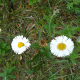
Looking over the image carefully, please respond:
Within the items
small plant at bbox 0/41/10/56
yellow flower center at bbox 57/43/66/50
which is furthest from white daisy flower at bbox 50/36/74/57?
small plant at bbox 0/41/10/56

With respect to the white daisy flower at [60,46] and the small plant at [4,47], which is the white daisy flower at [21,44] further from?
the small plant at [4,47]

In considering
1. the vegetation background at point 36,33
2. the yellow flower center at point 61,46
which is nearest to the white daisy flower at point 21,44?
the vegetation background at point 36,33

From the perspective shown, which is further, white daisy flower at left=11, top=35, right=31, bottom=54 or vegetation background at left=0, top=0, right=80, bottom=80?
vegetation background at left=0, top=0, right=80, bottom=80

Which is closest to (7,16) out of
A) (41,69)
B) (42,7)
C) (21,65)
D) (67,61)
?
(42,7)

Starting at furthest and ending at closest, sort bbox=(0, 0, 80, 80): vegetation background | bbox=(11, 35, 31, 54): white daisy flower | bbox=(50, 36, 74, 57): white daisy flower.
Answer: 1. bbox=(0, 0, 80, 80): vegetation background
2. bbox=(11, 35, 31, 54): white daisy flower
3. bbox=(50, 36, 74, 57): white daisy flower

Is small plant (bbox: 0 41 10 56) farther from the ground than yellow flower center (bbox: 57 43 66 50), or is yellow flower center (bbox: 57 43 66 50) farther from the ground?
small plant (bbox: 0 41 10 56)

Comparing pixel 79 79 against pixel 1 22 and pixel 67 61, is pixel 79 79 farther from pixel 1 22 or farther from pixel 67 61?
pixel 1 22

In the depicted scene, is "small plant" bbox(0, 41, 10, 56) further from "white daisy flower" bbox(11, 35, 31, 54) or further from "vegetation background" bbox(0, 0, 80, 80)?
"white daisy flower" bbox(11, 35, 31, 54)
